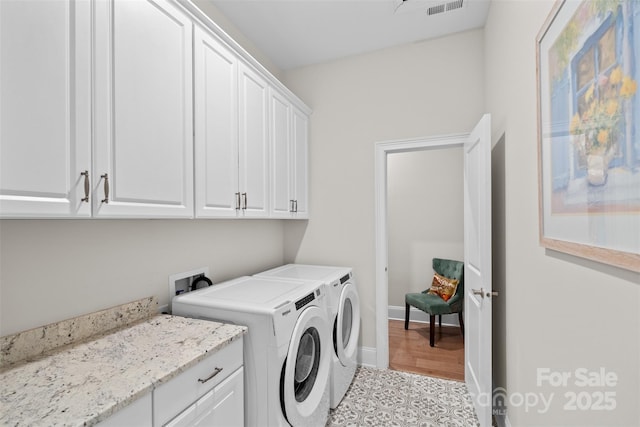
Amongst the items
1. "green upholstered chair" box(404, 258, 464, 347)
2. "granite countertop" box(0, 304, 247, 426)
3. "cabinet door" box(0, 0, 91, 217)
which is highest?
"cabinet door" box(0, 0, 91, 217)

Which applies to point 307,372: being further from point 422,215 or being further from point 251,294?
point 422,215

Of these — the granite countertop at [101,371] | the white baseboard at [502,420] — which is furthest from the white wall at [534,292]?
the granite countertop at [101,371]

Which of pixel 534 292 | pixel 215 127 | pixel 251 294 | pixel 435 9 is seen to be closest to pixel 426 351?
pixel 534 292

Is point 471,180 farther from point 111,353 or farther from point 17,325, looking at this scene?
point 17,325

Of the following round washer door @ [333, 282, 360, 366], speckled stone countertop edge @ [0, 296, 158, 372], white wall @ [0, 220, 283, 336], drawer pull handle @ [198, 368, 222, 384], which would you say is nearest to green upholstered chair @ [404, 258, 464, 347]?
round washer door @ [333, 282, 360, 366]

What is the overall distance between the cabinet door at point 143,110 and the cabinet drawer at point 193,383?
65 centimetres

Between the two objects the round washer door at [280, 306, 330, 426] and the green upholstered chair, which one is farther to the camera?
the green upholstered chair

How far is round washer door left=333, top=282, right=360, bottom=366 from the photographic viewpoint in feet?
6.78

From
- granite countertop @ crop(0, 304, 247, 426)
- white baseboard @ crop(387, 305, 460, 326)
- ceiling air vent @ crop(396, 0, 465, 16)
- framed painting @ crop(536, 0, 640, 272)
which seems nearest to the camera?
framed painting @ crop(536, 0, 640, 272)

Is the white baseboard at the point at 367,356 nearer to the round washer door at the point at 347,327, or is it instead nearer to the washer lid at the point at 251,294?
the round washer door at the point at 347,327

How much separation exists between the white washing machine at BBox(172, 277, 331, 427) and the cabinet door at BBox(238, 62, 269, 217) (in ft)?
1.92

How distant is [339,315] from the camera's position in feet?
6.88

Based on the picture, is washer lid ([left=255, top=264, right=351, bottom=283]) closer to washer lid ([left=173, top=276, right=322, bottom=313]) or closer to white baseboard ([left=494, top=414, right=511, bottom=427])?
washer lid ([left=173, top=276, right=322, bottom=313])

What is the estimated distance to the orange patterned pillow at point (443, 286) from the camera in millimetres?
3215
